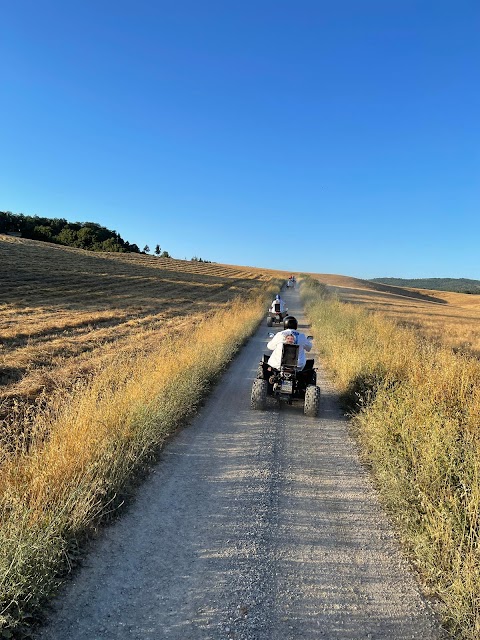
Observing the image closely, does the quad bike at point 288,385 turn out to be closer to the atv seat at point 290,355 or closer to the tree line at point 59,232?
the atv seat at point 290,355

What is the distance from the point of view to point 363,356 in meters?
9.01

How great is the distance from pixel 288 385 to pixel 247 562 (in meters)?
4.18

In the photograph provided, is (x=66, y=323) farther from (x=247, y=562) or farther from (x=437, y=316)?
(x=437, y=316)

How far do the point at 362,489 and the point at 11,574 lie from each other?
351 centimetres

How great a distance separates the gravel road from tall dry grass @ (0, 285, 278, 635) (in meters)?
0.23

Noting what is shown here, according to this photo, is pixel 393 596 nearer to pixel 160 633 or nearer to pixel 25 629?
pixel 160 633

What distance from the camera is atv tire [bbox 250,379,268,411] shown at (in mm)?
7328

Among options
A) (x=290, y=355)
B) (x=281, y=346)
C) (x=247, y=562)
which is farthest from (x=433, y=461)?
(x=281, y=346)

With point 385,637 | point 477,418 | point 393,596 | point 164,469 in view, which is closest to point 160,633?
point 385,637

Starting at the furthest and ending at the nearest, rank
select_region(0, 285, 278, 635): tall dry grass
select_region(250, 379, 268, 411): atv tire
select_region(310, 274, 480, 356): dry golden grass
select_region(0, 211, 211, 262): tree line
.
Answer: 1. select_region(0, 211, 211, 262): tree line
2. select_region(310, 274, 480, 356): dry golden grass
3. select_region(250, 379, 268, 411): atv tire
4. select_region(0, 285, 278, 635): tall dry grass

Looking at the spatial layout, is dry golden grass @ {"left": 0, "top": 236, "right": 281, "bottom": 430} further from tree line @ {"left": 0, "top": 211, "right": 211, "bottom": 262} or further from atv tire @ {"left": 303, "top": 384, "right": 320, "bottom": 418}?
tree line @ {"left": 0, "top": 211, "right": 211, "bottom": 262}

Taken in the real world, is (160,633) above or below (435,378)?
below

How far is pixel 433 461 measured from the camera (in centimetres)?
404

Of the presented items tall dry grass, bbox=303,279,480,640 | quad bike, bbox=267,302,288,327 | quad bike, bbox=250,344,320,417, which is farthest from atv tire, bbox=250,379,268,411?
quad bike, bbox=267,302,288,327
